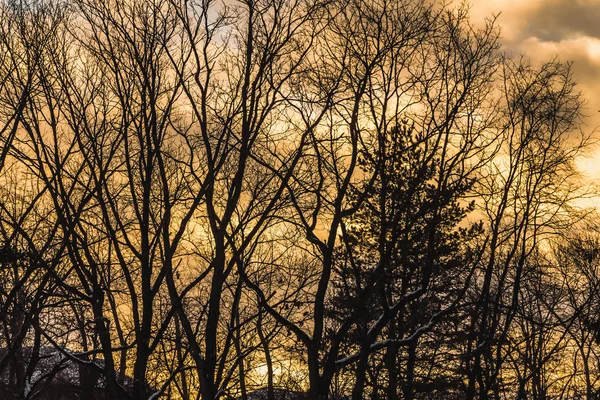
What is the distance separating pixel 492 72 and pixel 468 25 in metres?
1.15

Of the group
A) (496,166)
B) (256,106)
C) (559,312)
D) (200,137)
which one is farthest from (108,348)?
(559,312)

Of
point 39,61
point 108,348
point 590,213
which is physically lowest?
point 108,348

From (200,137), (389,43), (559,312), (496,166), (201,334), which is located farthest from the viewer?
(559,312)

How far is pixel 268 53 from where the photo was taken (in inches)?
484

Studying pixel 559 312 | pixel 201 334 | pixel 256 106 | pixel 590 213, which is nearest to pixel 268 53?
pixel 256 106

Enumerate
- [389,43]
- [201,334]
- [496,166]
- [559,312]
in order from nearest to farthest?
[389,43]
[496,166]
[201,334]
[559,312]

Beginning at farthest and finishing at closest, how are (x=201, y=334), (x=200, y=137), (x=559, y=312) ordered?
(x=559, y=312), (x=201, y=334), (x=200, y=137)

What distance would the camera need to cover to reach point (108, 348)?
40.5ft

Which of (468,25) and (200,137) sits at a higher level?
(468,25)

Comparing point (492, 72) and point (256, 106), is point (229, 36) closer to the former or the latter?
point (256, 106)

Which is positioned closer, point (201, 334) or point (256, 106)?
point (256, 106)

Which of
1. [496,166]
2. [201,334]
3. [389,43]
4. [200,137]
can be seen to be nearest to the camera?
[389,43]

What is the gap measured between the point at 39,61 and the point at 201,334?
13.2 metres

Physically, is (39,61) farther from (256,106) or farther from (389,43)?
(389,43)
